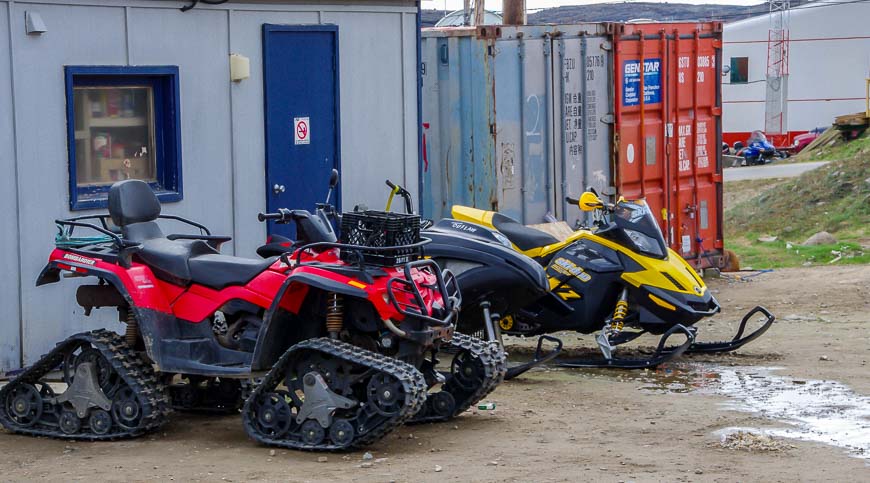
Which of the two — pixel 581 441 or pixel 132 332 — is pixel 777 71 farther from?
pixel 132 332

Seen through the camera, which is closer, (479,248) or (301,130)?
(479,248)

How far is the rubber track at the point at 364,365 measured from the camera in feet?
22.2

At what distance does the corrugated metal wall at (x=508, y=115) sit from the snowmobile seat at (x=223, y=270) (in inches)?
238

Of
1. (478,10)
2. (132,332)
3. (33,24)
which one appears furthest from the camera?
(478,10)

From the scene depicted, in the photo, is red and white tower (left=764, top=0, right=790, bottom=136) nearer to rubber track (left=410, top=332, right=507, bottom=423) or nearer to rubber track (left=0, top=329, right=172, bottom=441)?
rubber track (left=410, top=332, right=507, bottom=423)

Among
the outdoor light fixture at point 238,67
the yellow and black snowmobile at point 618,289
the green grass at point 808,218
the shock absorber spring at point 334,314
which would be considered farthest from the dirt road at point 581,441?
the green grass at point 808,218

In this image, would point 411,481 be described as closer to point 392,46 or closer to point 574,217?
point 392,46

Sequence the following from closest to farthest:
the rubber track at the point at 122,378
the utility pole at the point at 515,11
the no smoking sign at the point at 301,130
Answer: the rubber track at the point at 122,378, the no smoking sign at the point at 301,130, the utility pole at the point at 515,11

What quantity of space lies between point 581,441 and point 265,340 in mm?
1781

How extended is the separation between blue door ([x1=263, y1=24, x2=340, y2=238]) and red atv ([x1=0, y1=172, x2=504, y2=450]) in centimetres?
299

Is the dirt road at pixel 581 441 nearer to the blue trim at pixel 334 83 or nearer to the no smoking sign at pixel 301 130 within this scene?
the blue trim at pixel 334 83

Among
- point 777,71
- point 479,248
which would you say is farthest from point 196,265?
point 777,71

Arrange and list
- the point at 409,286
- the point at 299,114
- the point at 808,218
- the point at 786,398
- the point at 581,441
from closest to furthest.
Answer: the point at 409,286
the point at 581,441
the point at 786,398
the point at 299,114
the point at 808,218

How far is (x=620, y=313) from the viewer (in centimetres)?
972
